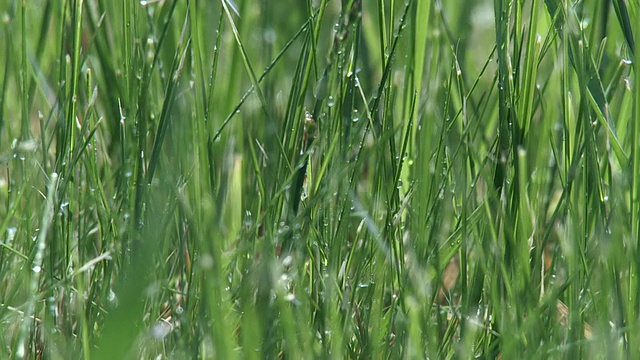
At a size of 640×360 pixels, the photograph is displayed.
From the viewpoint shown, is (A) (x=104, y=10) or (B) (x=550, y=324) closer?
(B) (x=550, y=324)

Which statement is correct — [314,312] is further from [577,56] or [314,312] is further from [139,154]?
[577,56]

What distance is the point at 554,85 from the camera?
1.29m

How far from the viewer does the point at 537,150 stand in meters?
1.26

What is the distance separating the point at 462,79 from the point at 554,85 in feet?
0.94

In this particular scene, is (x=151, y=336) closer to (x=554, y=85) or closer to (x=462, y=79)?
(x=462, y=79)

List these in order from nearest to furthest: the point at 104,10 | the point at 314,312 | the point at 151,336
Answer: the point at 151,336, the point at 314,312, the point at 104,10

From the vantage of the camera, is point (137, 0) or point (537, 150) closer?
point (137, 0)

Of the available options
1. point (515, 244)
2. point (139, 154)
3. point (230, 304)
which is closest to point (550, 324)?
point (515, 244)

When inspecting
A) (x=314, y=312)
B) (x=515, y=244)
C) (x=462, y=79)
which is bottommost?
(x=314, y=312)

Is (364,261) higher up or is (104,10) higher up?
(104,10)

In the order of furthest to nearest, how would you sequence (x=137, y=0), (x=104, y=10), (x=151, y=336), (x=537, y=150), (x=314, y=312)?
(x=104, y=10), (x=537, y=150), (x=137, y=0), (x=314, y=312), (x=151, y=336)

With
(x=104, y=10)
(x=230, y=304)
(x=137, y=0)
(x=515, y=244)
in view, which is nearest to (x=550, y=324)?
(x=515, y=244)

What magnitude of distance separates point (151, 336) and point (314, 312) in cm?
18

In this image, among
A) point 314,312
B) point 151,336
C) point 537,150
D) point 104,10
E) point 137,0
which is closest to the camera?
point 151,336
